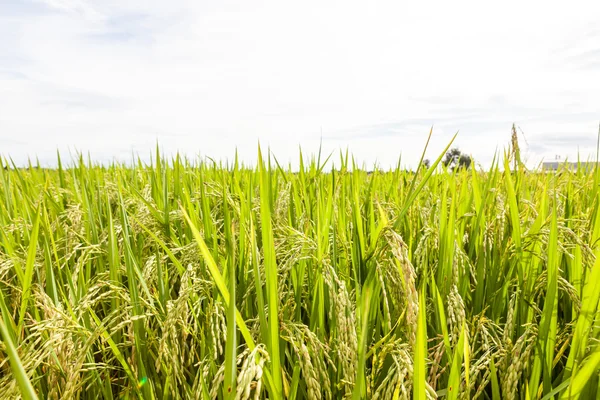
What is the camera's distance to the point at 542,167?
3.28 meters

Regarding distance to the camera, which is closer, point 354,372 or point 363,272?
point 354,372

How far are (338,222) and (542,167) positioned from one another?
2.43 m

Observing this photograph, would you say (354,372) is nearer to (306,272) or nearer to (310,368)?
(310,368)

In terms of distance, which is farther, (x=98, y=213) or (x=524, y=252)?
(x=98, y=213)

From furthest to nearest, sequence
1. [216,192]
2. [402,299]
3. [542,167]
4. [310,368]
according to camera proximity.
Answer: [542,167]
[216,192]
[402,299]
[310,368]

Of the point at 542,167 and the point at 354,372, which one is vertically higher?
the point at 542,167

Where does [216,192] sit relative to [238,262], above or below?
above

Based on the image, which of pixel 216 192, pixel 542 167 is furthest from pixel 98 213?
pixel 542 167

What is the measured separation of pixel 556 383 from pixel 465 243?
792 millimetres

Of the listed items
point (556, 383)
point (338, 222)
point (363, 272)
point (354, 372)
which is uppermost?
point (338, 222)

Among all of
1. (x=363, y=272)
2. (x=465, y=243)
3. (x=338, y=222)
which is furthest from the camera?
(x=465, y=243)

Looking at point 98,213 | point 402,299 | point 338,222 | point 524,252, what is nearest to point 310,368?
point 402,299

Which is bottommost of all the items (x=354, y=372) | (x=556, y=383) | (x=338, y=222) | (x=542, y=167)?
(x=556, y=383)

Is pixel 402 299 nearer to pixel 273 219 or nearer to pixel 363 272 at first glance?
pixel 363 272
